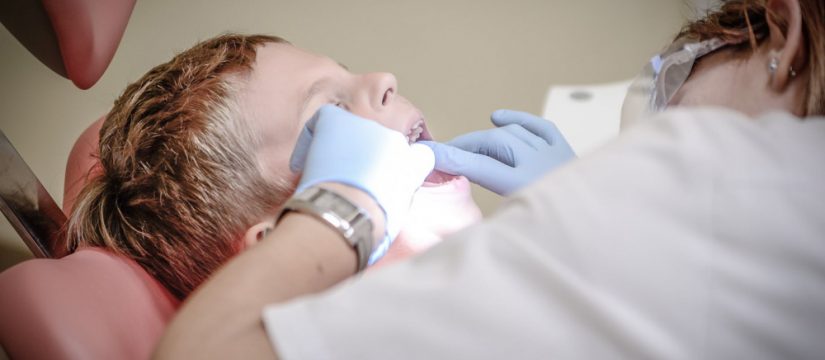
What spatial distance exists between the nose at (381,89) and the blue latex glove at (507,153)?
0.12 metres

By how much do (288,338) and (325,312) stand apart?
1.6 inches

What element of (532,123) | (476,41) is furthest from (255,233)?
(476,41)

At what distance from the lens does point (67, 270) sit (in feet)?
3.03

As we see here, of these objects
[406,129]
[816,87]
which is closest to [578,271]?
[816,87]

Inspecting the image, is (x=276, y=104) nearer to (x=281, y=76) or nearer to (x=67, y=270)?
(x=281, y=76)

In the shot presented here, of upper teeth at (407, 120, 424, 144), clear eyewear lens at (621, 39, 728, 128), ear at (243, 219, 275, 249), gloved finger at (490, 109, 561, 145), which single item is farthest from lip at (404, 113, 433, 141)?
clear eyewear lens at (621, 39, 728, 128)

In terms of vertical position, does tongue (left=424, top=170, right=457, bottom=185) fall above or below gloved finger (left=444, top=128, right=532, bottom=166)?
below

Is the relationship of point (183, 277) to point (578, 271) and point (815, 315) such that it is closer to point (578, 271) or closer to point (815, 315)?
point (578, 271)

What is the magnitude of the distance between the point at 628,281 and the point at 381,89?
0.78 metres

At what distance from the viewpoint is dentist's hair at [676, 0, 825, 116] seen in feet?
2.32

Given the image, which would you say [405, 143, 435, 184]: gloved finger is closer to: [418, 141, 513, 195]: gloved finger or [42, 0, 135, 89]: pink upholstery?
[418, 141, 513, 195]: gloved finger

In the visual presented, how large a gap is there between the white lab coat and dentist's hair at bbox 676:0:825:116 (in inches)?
7.6

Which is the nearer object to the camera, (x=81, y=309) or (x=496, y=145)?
(x=81, y=309)

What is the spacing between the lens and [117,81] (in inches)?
65.6
